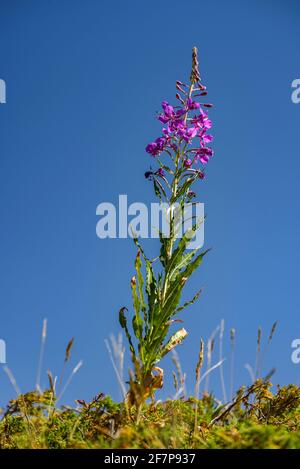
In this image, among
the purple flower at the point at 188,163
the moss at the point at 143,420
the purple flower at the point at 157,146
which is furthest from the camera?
the purple flower at the point at 157,146

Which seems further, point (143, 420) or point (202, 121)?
point (202, 121)

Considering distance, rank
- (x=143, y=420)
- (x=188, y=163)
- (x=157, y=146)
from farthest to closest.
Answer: (x=157, y=146), (x=188, y=163), (x=143, y=420)

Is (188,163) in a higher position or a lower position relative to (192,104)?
lower

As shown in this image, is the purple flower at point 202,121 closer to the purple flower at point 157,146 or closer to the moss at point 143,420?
the purple flower at point 157,146

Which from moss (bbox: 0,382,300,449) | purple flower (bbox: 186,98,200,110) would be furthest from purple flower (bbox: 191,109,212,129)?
moss (bbox: 0,382,300,449)

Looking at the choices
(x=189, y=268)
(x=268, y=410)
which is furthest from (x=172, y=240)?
(x=268, y=410)

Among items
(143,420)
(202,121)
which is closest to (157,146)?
(202,121)

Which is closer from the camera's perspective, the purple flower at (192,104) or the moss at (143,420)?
the moss at (143,420)

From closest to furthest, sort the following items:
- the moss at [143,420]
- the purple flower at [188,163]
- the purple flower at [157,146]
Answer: the moss at [143,420] → the purple flower at [188,163] → the purple flower at [157,146]

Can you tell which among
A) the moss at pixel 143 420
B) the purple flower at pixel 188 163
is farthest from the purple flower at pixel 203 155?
the moss at pixel 143 420

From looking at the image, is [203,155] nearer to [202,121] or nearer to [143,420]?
[202,121]

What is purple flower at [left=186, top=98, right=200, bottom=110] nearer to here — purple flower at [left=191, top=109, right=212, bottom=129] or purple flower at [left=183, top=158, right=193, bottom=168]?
purple flower at [left=191, top=109, right=212, bottom=129]

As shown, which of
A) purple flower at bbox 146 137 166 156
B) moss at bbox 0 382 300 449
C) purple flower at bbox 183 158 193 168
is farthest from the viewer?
purple flower at bbox 146 137 166 156
